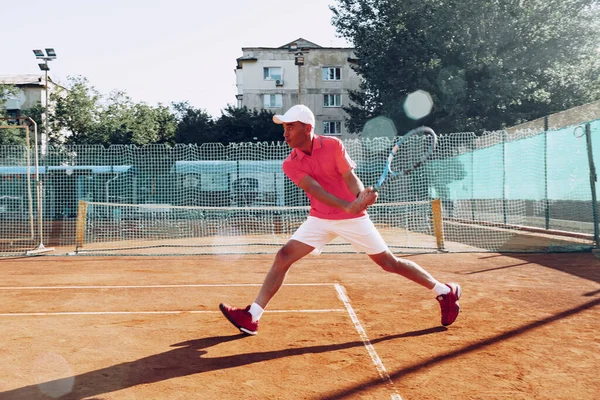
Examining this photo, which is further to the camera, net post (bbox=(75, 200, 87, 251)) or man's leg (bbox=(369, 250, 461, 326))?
net post (bbox=(75, 200, 87, 251))

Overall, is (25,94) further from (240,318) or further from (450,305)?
(450,305)

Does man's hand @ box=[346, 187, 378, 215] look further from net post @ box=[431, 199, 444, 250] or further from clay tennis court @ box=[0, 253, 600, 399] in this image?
net post @ box=[431, 199, 444, 250]

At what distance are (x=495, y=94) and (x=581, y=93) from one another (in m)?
5.30

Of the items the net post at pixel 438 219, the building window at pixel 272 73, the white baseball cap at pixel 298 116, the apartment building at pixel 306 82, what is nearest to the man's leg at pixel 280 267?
the white baseball cap at pixel 298 116

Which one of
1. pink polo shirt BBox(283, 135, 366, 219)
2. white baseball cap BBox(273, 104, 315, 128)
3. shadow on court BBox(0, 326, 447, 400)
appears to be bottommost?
shadow on court BBox(0, 326, 447, 400)

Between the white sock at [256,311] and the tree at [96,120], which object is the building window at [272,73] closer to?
the tree at [96,120]

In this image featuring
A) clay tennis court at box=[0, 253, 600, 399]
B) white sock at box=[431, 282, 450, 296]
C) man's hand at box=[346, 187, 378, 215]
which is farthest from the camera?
white sock at box=[431, 282, 450, 296]

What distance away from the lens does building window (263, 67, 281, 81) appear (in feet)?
161

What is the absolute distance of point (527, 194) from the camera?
16.9m

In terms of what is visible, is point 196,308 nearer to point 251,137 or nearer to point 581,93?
point 581,93

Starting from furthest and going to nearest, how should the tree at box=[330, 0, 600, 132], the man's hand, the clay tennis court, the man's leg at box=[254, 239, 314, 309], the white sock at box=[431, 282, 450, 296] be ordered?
the tree at box=[330, 0, 600, 132], the white sock at box=[431, 282, 450, 296], the man's leg at box=[254, 239, 314, 309], the man's hand, the clay tennis court

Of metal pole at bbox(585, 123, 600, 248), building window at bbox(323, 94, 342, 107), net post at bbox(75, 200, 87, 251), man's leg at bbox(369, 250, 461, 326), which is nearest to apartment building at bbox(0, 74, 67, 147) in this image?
building window at bbox(323, 94, 342, 107)

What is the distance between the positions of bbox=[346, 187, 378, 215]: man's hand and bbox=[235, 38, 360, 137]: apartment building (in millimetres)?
44188

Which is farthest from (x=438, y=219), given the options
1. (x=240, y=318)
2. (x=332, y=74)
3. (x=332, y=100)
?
(x=332, y=74)
